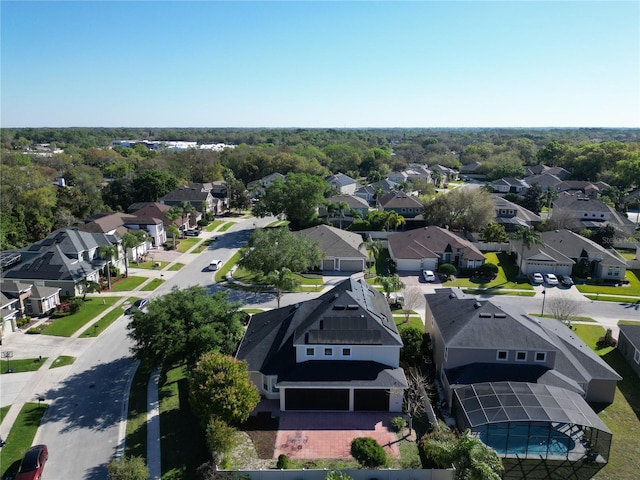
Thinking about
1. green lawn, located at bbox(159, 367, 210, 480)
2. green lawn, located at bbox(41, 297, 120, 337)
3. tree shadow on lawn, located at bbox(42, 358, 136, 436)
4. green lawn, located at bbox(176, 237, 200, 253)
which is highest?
green lawn, located at bbox(176, 237, 200, 253)

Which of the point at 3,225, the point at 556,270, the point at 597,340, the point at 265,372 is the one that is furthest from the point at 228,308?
the point at 3,225

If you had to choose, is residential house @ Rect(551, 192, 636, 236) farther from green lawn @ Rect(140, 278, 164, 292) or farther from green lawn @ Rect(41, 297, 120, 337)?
green lawn @ Rect(41, 297, 120, 337)

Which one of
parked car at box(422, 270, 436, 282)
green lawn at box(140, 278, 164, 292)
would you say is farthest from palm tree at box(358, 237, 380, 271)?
green lawn at box(140, 278, 164, 292)

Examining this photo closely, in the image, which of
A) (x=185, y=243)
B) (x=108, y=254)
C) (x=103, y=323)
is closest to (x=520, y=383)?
(x=103, y=323)

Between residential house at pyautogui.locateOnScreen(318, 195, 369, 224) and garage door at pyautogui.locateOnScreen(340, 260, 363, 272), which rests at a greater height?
residential house at pyautogui.locateOnScreen(318, 195, 369, 224)

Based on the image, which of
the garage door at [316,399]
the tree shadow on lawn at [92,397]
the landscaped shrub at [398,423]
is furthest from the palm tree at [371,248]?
the tree shadow on lawn at [92,397]

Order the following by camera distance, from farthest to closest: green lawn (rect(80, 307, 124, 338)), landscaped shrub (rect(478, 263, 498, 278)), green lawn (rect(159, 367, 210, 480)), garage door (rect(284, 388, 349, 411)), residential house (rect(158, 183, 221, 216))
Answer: residential house (rect(158, 183, 221, 216)), landscaped shrub (rect(478, 263, 498, 278)), green lawn (rect(80, 307, 124, 338)), garage door (rect(284, 388, 349, 411)), green lawn (rect(159, 367, 210, 480))

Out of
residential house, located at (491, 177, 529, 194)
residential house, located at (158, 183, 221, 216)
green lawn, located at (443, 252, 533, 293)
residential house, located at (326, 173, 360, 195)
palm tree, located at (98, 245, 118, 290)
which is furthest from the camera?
residential house, located at (491, 177, 529, 194)

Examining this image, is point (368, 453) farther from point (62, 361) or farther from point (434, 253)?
point (434, 253)
